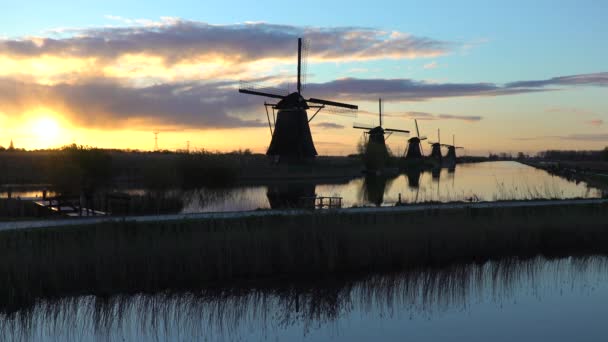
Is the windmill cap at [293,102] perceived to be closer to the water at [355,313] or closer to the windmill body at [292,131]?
the windmill body at [292,131]

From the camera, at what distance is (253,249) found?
1284 centimetres

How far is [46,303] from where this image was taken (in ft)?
33.9

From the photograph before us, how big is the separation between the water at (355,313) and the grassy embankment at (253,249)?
0.65m

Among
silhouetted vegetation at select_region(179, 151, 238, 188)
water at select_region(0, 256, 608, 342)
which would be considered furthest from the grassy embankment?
silhouetted vegetation at select_region(179, 151, 238, 188)

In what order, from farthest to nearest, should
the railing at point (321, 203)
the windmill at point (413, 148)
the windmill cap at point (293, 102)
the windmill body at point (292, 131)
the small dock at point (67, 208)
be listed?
1. the windmill at point (413, 148)
2. the windmill body at point (292, 131)
3. the windmill cap at point (293, 102)
4. the railing at point (321, 203)
5. the small dock at point (67, 208)

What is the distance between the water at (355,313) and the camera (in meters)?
9.27

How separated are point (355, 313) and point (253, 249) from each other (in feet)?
11.0

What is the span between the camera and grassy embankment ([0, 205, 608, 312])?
1121 cm

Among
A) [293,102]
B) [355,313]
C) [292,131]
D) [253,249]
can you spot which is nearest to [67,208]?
[253,249]

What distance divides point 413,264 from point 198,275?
18.3ft

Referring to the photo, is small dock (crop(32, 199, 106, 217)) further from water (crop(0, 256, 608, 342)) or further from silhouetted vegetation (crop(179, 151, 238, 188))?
silhouetted vegetation (crop(179, 151, 238, 188))

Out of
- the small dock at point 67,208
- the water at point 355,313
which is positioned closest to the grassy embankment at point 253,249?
the water at point 355,313

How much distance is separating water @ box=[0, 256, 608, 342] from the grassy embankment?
0.65m

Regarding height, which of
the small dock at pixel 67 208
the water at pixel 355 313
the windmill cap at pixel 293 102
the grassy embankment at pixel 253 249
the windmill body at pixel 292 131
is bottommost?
the water at pixel 355 313
